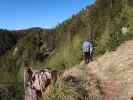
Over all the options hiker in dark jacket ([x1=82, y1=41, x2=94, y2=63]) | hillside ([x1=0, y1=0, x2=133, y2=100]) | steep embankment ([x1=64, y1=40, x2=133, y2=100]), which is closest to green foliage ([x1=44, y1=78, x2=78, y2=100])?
steep embankment ([x1=64, y1=40, x2=133, y2=100])

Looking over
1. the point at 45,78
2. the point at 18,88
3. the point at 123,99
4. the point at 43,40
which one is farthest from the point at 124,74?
the point at 43,40

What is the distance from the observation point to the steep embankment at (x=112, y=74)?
11.2 metres

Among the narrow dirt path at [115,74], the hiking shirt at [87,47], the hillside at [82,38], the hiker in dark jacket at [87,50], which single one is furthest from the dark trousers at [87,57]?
the hillside at [82,38]

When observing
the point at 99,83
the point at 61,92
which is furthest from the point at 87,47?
the point at 61,92

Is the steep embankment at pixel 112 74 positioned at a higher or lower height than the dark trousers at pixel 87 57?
lower

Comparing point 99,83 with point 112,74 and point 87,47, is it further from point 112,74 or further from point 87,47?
point 87,47

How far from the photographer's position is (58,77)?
36.8ft

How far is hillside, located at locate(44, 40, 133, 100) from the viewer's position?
10805mm

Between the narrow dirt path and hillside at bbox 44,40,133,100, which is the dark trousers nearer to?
the narrow dirt path

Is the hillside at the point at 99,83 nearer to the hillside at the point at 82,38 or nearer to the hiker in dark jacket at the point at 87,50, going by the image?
the hillside at the point at 82,38

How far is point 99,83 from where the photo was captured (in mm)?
12000

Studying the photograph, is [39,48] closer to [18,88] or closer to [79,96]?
[18,88]

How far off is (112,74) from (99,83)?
0.88m

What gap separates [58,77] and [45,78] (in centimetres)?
35
